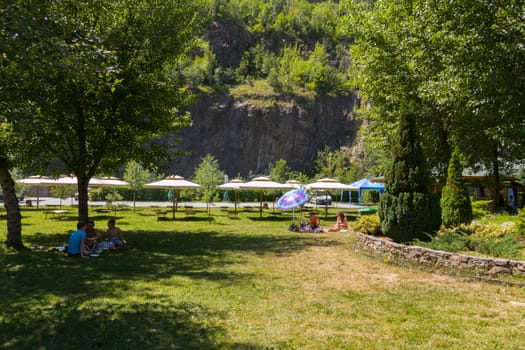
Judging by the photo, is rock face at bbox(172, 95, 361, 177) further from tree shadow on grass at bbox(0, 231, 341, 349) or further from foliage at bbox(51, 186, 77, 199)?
tree shadow on grass at bbox(0, 231, 341, 349)

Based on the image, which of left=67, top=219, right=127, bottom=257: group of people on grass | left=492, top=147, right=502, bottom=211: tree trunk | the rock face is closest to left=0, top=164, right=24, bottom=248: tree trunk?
left=67, top=219, right=127, bottom=257: group of people on grass

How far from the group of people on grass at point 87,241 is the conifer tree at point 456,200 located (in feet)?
35.4

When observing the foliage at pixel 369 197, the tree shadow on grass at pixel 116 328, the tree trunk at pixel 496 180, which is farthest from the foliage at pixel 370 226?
the foliage at pixel 369 197

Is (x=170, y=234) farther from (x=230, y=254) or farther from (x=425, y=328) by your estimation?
→ (x=425, y=328)

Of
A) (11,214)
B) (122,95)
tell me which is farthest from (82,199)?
(122,95)

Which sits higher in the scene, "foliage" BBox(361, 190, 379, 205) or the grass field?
"foliage" BBox(361, 190, 379, 205)

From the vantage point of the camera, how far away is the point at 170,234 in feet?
53.5

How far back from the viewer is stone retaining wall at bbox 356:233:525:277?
25.2 feet

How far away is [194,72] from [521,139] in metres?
70.0

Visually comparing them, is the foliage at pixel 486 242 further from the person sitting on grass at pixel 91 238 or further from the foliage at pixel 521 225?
the person sitting on grass at pixel 91 238

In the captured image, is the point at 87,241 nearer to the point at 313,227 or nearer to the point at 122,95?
the point at 122,95

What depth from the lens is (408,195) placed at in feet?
36.8

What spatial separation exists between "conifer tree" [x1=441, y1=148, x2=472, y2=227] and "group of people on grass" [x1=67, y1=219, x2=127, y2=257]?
35.4 feet

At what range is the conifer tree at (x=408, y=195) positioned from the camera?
11.1 m
